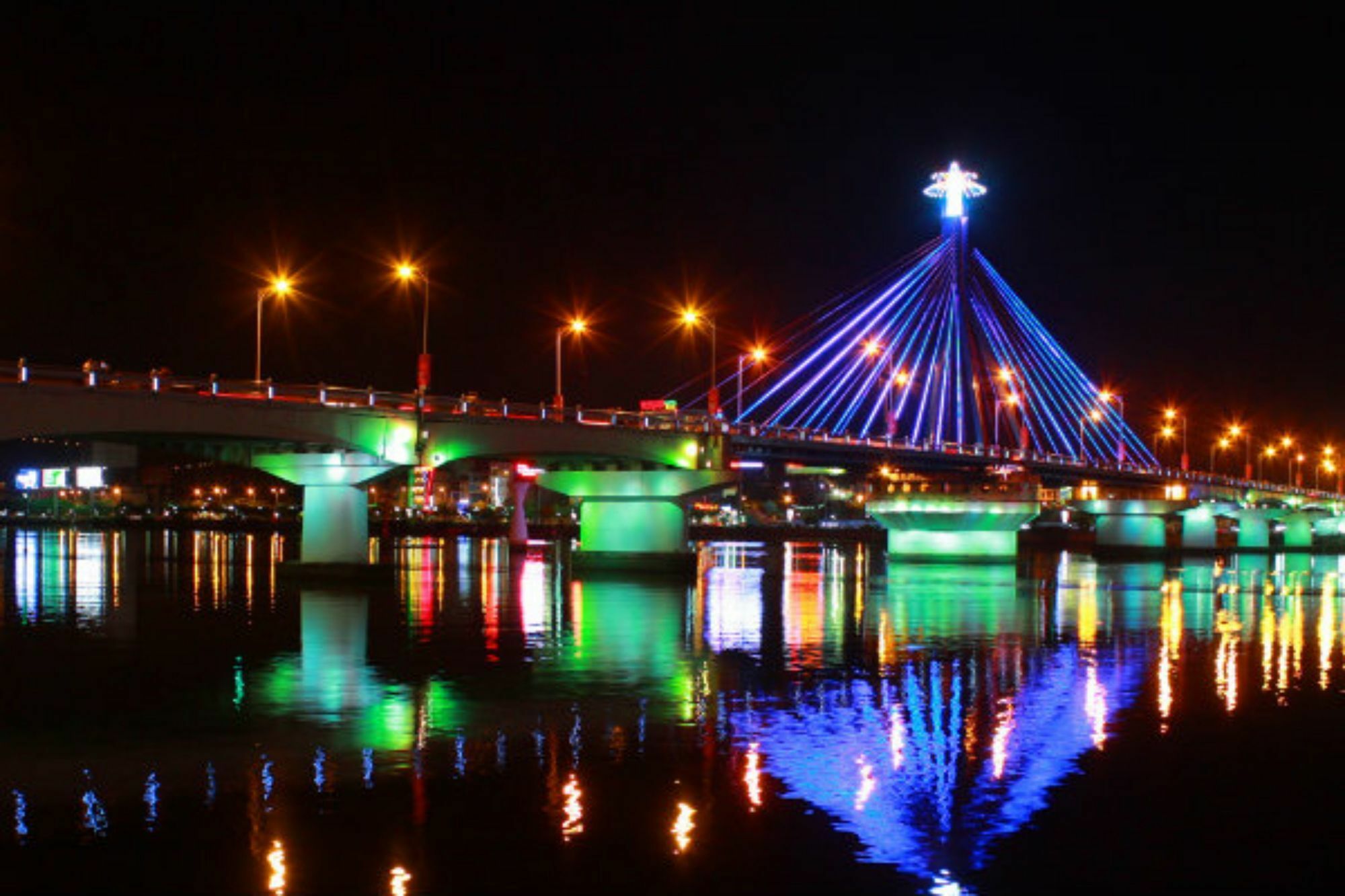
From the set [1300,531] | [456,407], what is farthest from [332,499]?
[1300,531]

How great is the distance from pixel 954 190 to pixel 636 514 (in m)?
31.4

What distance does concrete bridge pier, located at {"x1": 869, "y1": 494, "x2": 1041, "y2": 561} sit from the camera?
89.6 m

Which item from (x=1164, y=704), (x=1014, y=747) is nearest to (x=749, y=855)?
(x=1014, y=747)

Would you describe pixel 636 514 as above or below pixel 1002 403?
below

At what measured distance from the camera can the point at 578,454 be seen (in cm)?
6638

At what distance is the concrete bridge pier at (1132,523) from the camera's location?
11906 centimetres

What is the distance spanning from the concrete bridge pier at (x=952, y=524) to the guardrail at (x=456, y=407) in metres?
3.60

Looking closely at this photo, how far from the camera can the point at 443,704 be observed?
2639 cm

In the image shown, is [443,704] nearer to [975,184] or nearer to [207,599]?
[207,599]

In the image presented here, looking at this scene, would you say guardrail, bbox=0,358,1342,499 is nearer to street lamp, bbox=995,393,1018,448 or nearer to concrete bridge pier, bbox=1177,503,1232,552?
street lamp, bbox=995,393,1018,448

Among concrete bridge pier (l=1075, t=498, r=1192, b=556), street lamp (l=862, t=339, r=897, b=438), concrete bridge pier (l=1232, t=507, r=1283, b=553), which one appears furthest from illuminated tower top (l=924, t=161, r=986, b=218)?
concrete bridge pier (l=1232, t=507, r=1283, b=553)

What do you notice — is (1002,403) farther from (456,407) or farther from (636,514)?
(456,407)

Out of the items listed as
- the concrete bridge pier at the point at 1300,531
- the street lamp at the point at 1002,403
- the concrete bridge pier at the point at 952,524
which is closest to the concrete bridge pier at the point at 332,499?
the concrete bridge pier at the point at 952,524

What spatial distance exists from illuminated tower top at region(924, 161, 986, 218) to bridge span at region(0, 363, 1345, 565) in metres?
13.6
